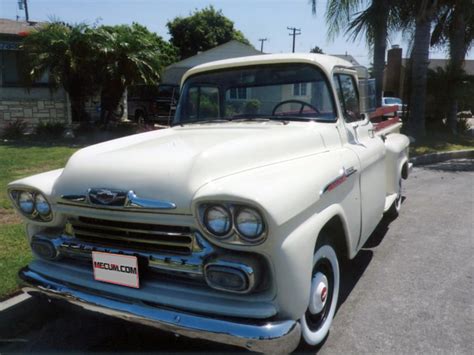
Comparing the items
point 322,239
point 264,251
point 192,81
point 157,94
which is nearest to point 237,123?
point 192,81

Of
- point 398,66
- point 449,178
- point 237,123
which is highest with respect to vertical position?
point 398,66

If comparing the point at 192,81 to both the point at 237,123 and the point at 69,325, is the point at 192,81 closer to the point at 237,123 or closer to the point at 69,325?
the point at 237,123

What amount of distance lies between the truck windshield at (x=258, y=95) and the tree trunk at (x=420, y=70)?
31.9ft

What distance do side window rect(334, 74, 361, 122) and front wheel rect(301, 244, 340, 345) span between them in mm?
1393

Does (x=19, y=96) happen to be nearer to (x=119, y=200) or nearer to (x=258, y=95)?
(x=258, y=95)

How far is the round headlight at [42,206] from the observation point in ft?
8.64

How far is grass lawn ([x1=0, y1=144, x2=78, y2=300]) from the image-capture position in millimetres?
3473

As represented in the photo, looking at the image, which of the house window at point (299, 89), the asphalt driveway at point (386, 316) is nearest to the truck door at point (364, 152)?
the house window at point (299, 89)

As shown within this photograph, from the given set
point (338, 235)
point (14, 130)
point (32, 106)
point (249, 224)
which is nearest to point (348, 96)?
point (338, 235)

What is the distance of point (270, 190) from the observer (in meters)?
2.15

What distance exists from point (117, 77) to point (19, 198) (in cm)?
1003

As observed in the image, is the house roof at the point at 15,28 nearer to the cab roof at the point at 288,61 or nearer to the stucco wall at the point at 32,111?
the stucco wall at the point at 32,111

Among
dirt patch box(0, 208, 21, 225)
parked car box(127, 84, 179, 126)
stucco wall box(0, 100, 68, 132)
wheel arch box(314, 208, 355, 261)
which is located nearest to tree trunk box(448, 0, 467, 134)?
parked car box(127, 84, 179, 126)

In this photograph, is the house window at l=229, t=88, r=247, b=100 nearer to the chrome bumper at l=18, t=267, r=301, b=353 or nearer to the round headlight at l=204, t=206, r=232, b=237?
the round headlight at l=204, t=206, r=232, b=237
